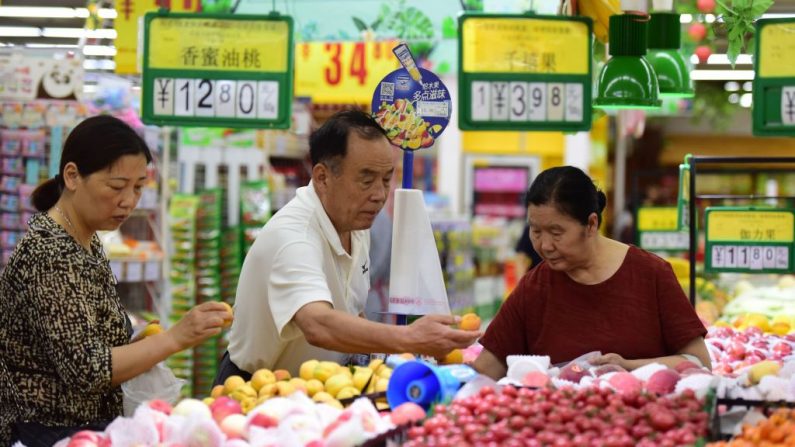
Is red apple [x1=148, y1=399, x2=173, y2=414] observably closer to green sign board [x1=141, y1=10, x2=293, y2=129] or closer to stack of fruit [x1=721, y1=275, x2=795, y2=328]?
green sign board [x1=141, y1=10, x2=293, y2=129]

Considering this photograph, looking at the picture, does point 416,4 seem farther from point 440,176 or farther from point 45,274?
point 440,176

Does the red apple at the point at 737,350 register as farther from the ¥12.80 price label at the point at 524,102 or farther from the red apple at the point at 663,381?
the red apple at the point at 663,381

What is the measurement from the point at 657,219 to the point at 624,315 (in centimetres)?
694

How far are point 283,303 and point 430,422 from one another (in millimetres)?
807

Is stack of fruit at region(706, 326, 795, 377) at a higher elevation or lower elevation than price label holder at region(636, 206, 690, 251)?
lower

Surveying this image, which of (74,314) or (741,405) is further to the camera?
(74,314)

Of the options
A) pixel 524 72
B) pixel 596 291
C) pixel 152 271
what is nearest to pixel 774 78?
pixel 524 72

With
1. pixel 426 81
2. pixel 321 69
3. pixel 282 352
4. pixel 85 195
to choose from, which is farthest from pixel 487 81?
pixel 321 69

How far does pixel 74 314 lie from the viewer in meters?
3.10

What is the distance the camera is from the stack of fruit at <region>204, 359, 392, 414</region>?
3.14 m

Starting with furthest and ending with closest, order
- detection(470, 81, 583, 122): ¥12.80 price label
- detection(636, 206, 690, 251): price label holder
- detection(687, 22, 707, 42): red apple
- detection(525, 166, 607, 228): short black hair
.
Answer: detection(636, 206, 690, 251): price label holder < detection(687, 22, 707, 42): red apple < detection(470, 81, 583, 122): ¥12.80 price label < detection(525, 166, 607, 228): short black hair

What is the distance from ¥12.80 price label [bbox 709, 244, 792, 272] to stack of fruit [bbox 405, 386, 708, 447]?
160 inches

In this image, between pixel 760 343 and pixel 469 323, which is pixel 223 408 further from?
pixel 760 343

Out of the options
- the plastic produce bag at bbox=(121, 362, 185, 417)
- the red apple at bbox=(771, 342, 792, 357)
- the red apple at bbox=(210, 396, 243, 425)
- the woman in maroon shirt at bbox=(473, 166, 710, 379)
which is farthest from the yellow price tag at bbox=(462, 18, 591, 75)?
the red apple at bbox=(210, 396, 243, 425)
